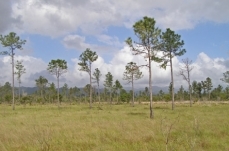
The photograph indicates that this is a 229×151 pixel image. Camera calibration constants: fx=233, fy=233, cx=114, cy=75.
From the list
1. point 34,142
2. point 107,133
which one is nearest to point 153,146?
point 107,133

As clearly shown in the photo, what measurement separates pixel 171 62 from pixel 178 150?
99.1 ft

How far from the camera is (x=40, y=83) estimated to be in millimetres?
83625

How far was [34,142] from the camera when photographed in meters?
9.24

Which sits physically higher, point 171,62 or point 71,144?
point 171,62

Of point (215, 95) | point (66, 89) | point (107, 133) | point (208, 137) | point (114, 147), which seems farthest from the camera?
point (66, 89)

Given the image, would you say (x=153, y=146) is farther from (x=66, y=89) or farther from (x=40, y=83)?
(x=66, y=89)

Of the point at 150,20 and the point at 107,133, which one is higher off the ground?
the point at 150,20

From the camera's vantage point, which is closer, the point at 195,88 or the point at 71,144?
the point at 71,144

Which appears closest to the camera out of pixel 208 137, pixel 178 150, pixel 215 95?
pixel 178 150

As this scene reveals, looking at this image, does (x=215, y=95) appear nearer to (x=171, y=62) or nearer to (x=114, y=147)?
(x=171, y=62)

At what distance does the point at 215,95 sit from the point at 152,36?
82327mm

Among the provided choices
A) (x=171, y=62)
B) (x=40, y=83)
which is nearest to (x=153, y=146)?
(x=171, y=62)

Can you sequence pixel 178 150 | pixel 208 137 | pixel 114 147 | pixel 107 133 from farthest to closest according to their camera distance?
pixel 107 133, pixel 208 137, pixel 114 147, pixel 178 150

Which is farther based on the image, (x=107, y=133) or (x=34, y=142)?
(x=107, y=133)
